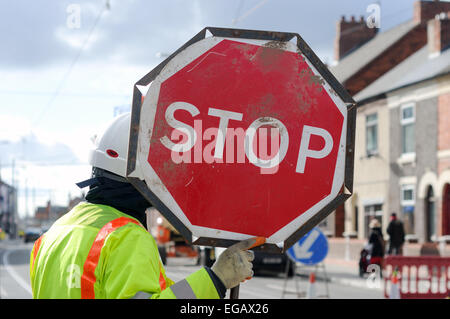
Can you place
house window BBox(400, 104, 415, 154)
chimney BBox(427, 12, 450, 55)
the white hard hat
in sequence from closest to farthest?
the white hard hat → house window BBox(400, 104, 415, 154) → chimney BBox(427, 12, 450, 55)

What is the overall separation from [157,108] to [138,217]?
1.67 ft

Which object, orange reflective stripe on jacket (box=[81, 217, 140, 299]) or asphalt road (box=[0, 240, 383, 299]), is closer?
orange reflective stripe on jacket (box=[81, 217, 140, 299])

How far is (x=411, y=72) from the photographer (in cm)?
3441

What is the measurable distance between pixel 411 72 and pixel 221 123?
33.1 metres

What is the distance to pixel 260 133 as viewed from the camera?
2350mm

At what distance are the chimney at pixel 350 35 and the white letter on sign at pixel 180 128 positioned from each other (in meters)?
46.6

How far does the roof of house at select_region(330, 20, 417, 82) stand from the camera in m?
41.8

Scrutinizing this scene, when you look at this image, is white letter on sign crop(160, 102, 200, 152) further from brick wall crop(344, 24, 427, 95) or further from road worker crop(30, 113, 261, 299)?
brick wall crop(344, 24, 427, 95)

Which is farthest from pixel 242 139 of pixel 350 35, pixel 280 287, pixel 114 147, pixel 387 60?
pixel 350 35

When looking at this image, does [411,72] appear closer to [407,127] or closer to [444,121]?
[407,127]

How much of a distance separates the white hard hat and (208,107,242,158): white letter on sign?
0.47m

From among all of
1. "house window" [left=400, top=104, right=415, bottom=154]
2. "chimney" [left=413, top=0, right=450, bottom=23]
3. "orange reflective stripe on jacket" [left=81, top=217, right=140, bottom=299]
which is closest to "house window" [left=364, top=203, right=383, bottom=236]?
"house window" [left=400, top=104, right=415, bottom=154]

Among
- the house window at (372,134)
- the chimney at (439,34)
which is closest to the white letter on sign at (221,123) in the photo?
the chimney at (439,34)

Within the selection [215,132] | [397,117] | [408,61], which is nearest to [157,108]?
[215,132]
